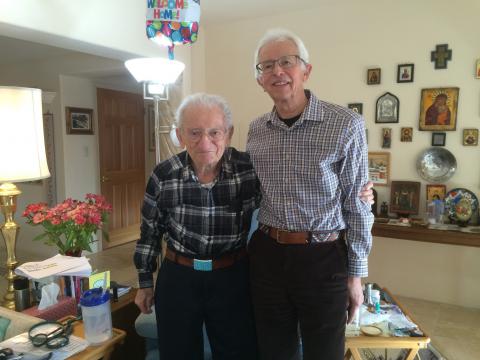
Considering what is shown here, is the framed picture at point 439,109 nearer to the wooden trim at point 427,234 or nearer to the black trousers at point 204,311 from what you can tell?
the wooden trim at point 427,234

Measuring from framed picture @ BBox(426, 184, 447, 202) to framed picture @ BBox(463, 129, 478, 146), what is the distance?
0.37 m

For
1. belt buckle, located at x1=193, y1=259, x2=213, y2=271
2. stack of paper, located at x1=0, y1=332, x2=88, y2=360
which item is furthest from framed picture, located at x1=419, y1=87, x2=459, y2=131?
stack of paper, located at x1=0, y1=332, x2=88, y2=360

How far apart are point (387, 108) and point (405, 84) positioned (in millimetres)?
224

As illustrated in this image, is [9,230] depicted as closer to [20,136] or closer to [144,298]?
[20,136]

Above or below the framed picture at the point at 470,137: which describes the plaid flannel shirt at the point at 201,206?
below

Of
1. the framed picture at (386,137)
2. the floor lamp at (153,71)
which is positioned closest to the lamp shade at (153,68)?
the floor lamp at (153,71)

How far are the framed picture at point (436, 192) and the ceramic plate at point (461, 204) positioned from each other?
5cm

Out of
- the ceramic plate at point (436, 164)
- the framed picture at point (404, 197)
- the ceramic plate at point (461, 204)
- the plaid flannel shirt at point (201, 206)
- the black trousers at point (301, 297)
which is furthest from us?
the framed picture at point (404, 197)

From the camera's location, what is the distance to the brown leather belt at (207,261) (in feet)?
4.04

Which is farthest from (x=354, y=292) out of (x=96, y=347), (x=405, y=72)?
(x=405, y=72)

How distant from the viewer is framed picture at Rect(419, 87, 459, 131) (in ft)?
9.28

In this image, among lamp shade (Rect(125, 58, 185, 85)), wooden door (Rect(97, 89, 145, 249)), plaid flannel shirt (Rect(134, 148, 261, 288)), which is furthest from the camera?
wooden door (Rect(97, 89, 145, 249))

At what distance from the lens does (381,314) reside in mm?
1877

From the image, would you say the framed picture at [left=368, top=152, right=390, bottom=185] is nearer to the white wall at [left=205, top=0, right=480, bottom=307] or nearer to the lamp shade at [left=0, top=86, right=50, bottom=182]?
the white wall at [left=205, top=0, right=480, bottom=307]
